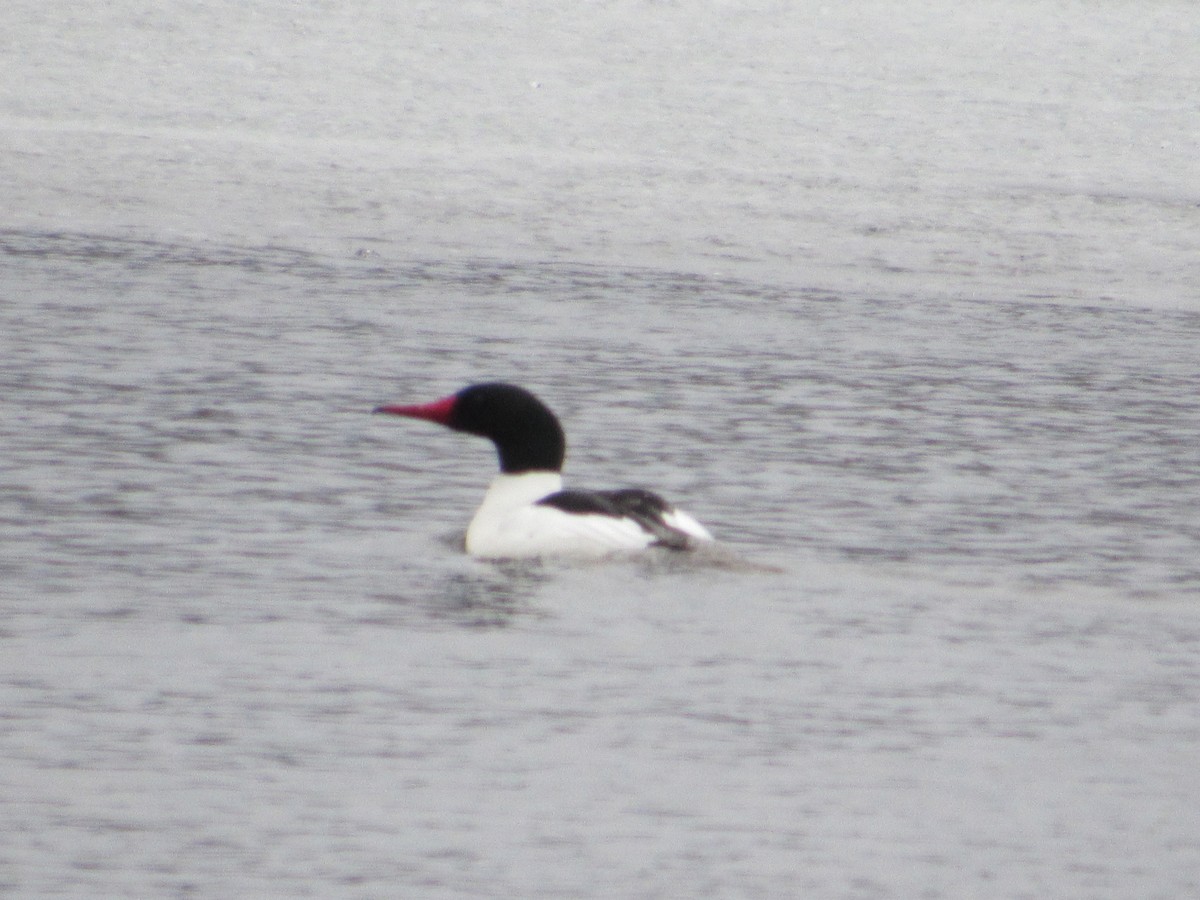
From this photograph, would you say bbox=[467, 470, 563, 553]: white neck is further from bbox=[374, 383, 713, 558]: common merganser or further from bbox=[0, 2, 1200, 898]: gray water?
bbox=[0, 2, 1200, 898]: gray water

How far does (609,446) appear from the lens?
1010 cm

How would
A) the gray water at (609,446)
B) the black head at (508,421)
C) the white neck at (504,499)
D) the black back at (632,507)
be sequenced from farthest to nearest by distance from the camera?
the black head at (508,421)
the white neck at (504,499)
the black back at (632,507)
the gray water at (609,446)

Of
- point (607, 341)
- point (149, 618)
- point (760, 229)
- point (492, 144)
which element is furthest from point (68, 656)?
point (492, 144)

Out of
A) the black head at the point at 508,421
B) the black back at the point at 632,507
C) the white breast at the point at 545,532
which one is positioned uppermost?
the black head at the point at 508,421

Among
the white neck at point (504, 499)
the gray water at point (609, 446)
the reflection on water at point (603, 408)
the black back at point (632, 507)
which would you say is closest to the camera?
the gray water at point (609, 446)

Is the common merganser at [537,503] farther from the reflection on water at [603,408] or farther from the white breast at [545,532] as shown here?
the reflection on water at [603,408]

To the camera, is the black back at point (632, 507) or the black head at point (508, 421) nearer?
the black back at point (632, 507)

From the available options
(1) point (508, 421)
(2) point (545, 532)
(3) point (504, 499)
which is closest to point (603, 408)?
(1) point (508, 421)

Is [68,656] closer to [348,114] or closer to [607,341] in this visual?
[607,341]

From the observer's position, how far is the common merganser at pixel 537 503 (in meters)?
8.12

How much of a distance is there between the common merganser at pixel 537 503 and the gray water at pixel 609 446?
0.13m

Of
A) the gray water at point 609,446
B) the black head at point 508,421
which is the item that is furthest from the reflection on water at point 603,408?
the black head at point 508,421

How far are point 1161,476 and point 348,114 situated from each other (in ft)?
29.1

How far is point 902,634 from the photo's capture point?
23.8ft
